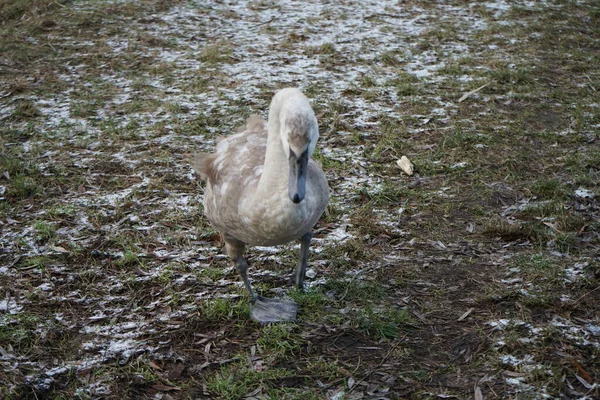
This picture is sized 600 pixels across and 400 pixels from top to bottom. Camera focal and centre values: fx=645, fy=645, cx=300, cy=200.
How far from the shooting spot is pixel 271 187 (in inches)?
138

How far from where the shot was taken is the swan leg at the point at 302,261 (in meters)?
4.17

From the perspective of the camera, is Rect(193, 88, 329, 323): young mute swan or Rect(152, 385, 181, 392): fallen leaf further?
Rect(152, 385, 181, 392): fallen leaf

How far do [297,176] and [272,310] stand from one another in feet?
3.62

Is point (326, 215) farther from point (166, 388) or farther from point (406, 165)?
point (166, 388)

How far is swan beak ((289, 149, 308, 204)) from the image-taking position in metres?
3.34

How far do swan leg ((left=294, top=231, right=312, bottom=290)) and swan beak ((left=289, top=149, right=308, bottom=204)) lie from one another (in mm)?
814

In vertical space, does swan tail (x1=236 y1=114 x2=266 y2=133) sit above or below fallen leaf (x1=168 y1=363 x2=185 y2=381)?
above

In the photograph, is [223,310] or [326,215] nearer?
[223,310]

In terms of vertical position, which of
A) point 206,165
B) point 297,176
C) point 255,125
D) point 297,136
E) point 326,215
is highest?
point 297,136

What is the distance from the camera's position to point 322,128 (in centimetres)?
668

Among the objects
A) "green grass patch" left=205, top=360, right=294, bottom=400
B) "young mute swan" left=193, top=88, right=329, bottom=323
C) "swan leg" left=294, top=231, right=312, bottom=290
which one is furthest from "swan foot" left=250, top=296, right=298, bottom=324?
"green grass patch" left=205, top=360, right=294, bottom=400

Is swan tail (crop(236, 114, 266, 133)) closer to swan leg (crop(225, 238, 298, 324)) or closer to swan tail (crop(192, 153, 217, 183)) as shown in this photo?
swan tail (crop(192, 153, 217, 183))

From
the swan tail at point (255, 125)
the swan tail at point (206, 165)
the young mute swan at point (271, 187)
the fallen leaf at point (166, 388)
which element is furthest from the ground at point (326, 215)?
A: the swan tail at point (255, 125)

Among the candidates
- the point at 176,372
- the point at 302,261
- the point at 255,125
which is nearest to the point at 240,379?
the point at 176,372
